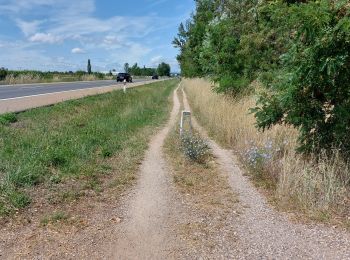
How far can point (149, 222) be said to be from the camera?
16.4 ft

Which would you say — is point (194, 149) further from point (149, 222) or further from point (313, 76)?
point (149, 222)

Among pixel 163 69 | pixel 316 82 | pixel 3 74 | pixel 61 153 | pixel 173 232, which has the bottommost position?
pixel 173 232

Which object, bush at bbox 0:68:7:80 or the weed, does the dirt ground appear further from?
bush at bbox 0:68:7:80

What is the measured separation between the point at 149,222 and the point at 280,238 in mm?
1587

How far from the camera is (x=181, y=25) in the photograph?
1923 inches

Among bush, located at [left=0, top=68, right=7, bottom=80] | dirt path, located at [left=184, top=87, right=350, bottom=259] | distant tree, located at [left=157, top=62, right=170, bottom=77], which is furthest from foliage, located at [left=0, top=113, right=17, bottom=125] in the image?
distant tree, located at [left=157, top=62, right=170, bottom=77]

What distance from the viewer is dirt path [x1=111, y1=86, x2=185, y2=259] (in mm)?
4234

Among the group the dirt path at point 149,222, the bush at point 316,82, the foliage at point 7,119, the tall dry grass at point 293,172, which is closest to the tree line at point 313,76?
the bush at point 316,82

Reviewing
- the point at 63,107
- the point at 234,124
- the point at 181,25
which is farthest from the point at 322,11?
the point at 181,25

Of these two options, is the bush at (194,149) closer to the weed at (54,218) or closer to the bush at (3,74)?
the weed at (54,218)

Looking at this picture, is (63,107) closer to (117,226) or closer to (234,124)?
(234,124)

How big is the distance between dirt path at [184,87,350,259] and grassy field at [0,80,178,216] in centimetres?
239

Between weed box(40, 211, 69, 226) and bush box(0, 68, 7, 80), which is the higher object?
bush box(0, 68, 7, 80)

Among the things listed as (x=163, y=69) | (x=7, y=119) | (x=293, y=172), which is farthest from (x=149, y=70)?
(x=293, y=172)
